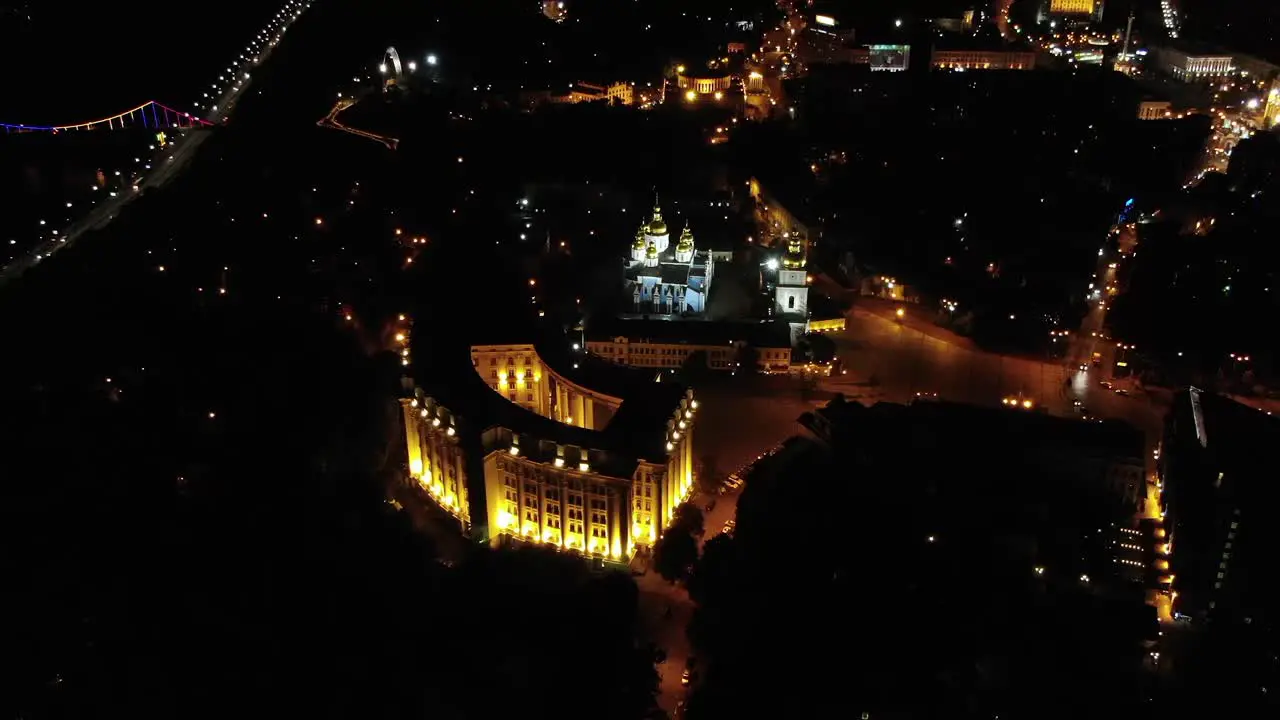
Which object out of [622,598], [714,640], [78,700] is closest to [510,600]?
[622,598]

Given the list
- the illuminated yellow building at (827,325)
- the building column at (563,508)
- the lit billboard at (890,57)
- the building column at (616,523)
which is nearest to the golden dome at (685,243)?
the illuminated yellow building at (827,325)

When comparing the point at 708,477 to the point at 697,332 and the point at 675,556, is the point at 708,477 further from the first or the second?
the point at 697,332

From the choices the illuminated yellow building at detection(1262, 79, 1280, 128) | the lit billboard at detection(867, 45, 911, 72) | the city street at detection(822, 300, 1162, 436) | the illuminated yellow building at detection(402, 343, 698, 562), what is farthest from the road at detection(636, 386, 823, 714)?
the illuminated yellow building at detection(1262, 79, 1280, 128)

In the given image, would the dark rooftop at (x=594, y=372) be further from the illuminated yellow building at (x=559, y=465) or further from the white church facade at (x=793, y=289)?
the white church facade at (x=793, y=289)

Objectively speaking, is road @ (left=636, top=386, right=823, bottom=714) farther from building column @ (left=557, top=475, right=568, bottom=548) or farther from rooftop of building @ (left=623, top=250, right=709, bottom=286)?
rooftop of building @ (left=623, top=250, right=709, bottom=286)

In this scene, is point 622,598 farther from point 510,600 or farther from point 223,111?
point 223,111

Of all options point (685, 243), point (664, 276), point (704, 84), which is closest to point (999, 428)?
point (664, 276)
